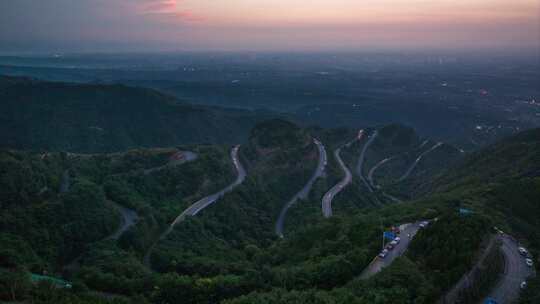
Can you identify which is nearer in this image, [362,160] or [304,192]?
[304,192]

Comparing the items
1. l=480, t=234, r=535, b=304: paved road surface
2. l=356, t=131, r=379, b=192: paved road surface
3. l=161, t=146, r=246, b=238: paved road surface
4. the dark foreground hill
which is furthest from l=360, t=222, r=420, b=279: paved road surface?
the dark foreground hill

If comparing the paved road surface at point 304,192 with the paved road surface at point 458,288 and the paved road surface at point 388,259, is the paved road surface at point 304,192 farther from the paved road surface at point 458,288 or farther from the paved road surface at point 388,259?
the paved road surface at point 458,288

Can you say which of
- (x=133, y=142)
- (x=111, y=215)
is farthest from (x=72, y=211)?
(x=133, y=142)

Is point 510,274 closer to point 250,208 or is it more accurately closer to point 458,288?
point 458,288

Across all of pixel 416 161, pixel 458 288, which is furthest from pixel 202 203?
pixel 416 161

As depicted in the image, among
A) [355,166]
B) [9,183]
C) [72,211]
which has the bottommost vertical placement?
[355,166]

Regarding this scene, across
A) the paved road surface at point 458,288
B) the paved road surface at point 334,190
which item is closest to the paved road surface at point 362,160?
the paved road surface at point 334,190

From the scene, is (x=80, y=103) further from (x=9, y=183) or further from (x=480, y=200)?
(x=480, y=200)
